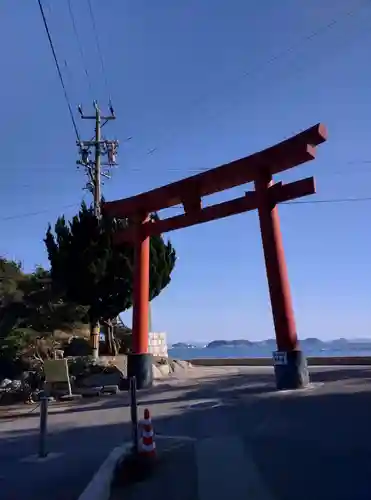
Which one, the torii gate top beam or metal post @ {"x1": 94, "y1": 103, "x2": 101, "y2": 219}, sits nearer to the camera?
the torii gate top beam

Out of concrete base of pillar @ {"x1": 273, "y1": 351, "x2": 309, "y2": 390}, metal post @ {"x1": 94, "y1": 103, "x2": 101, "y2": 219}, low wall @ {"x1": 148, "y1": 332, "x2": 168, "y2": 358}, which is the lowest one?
concrete base of pillar @ {"x1": 273, "y1": 351, "x2": 309, "y2": 390}

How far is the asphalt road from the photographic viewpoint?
245 inches

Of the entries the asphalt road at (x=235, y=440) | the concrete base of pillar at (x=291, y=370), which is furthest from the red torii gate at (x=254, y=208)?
the asphalt road at (x=235, y=440)

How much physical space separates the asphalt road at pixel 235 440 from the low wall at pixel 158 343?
747cm

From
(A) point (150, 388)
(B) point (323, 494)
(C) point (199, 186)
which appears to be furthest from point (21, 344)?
(B) point (323, 494)

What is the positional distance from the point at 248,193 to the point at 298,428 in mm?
7541

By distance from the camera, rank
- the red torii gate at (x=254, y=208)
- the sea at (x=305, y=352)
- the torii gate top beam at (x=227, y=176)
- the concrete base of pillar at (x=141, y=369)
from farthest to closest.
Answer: the sea at (x=305, y=352)
the concrete base of pillar at (x=141, y=369)
the red torii gate at (x=254, y=208)
the torii gate top beam at (x=227, y=176)

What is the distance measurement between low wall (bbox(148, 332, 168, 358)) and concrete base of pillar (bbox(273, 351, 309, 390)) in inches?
372

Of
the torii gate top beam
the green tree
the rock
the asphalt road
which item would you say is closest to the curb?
the asphalt road

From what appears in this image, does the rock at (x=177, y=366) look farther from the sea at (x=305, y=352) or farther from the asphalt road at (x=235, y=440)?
the asphalt road at (x=235, y=440)

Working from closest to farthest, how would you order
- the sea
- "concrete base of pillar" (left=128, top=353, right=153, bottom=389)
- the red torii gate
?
the red torii gate, "concrete base of pillar" (left=128, top=353, right=153, bottom=389), the sea

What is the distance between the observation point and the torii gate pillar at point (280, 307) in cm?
1352

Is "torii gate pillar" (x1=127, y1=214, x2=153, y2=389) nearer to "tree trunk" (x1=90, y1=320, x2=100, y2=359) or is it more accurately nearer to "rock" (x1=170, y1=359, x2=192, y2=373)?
"tree trunk" (x1=90, y1=320, x2=100, y2=359)

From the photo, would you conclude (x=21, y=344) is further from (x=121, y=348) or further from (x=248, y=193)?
(x=248, y=193)
